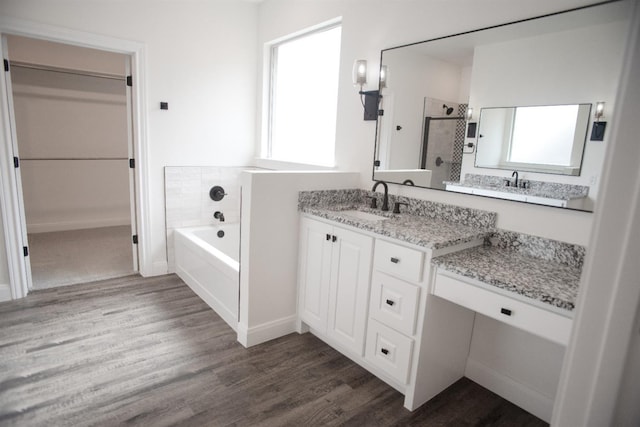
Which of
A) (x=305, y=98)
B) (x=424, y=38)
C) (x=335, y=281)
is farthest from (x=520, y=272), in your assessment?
(x=305, y=98)

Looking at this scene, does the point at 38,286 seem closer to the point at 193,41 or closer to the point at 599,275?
the point at 193,41

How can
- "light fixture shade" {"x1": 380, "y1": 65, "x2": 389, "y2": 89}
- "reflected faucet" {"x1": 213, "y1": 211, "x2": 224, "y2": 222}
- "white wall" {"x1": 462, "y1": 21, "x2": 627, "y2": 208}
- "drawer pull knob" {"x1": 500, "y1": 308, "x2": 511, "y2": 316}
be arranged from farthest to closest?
"reflected faucet" {"x1": 213, "y1": 211, "x2": 224, "y2": 222}
"light fixture shade" {"x1": 380, "y1": 65, "x2": 389, "y2": 89}
"white wall" {"x1": 462, "y1": 21, "x2": 627, "y2": 208}
"drawer pull knob" {"x1": 500, "y1": 308, "x2": 511, "y2": 316}

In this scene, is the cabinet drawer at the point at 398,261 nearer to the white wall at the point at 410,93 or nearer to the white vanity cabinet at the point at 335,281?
the white vanity cabinet at the point at 335,281

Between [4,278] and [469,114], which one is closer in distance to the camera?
[469,114]

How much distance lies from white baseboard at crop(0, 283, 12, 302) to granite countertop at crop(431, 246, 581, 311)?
130 inches

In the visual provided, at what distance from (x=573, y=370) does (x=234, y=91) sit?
12.4ft

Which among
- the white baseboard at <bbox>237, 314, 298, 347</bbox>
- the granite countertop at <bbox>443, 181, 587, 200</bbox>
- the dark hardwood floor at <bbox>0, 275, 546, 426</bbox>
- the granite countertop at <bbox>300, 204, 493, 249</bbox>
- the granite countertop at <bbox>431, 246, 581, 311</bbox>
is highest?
the granite countertop at <bbox>443, 181, 587, 200</bbox>

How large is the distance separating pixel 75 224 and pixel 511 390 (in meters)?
5.52

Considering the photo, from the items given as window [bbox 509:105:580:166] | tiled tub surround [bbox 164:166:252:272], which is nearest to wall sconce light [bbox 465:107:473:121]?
window [bbox 509:105:580:166]

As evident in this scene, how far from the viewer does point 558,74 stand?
1780mm

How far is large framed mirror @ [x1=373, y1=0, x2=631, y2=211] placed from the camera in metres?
1.67

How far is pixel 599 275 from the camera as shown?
2.45 feet

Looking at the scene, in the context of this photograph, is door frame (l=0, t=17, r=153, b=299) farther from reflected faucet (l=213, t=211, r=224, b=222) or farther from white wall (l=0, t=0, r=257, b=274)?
reflected faucet (l=213, t=211, r=224, b=222)

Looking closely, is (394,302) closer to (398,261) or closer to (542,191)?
(398,261)
